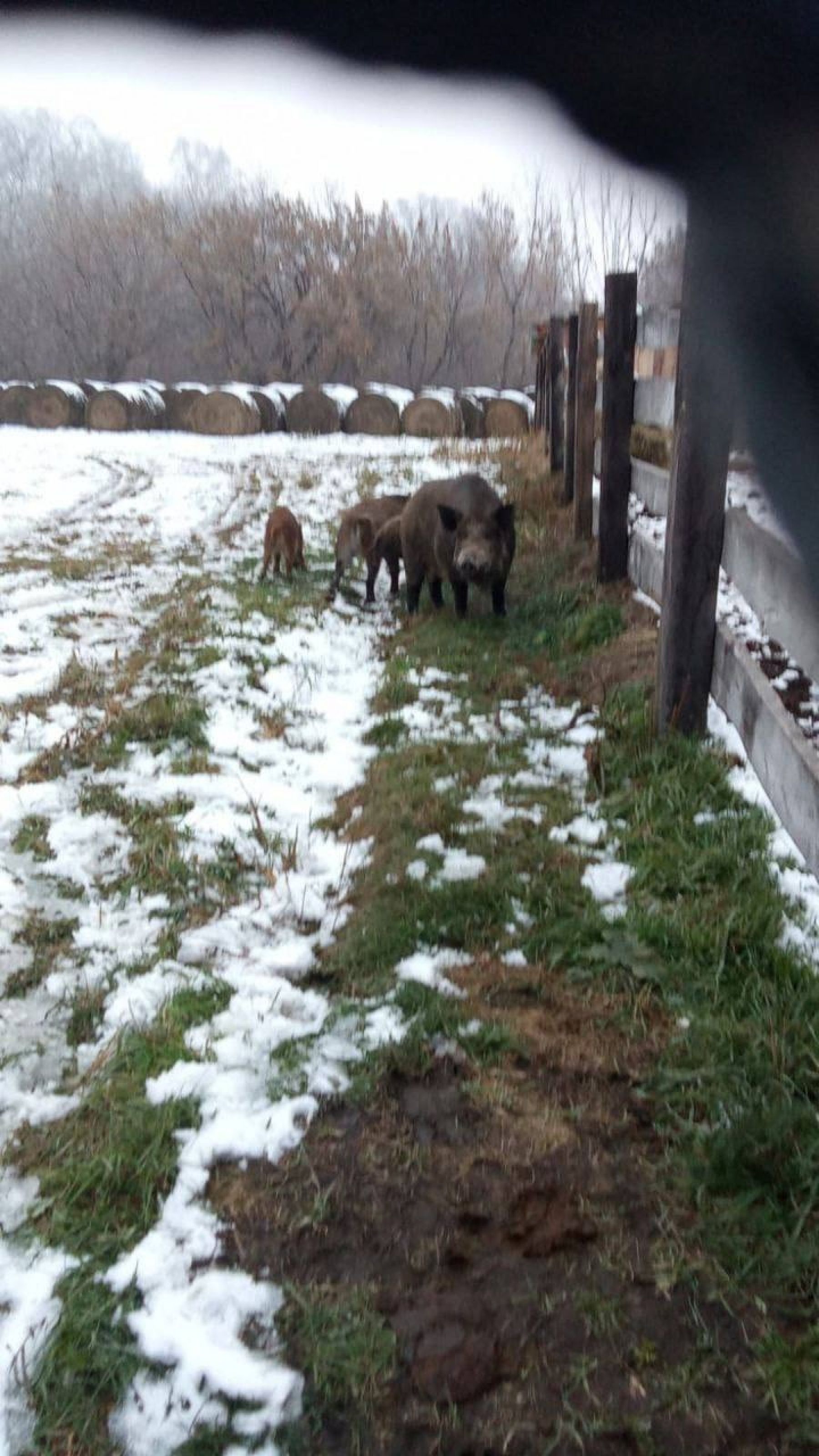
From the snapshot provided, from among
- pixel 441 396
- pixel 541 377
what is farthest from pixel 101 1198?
pixel 441 396

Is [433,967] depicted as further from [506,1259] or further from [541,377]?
[541,377]

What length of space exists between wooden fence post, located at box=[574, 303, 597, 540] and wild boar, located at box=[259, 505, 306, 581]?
2.33 m

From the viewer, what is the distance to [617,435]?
21.9ft

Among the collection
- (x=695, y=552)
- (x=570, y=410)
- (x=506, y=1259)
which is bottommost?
(x=506, y=1259)

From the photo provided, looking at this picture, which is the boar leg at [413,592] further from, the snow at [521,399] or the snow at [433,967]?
the snow at [521,399]

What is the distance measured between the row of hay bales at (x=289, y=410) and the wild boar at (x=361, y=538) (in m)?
16.3

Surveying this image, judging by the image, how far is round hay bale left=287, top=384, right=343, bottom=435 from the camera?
81.3ft

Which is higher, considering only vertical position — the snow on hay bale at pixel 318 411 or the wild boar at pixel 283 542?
the wild boar at pixel 283 542

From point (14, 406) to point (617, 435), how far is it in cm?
2248

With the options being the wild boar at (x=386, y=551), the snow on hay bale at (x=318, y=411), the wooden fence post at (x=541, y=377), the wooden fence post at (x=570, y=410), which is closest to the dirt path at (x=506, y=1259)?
the wild boar at (x=386, y=551)

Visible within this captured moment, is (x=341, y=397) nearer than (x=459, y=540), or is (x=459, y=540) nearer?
(x=459, y=540)

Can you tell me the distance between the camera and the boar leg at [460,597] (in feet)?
24.6

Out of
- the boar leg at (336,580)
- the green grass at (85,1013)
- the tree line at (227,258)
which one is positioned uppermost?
the tree line at (227,258)

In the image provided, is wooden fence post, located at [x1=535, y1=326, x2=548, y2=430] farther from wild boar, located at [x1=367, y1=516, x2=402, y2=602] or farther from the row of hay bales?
the row of hay bales
